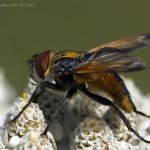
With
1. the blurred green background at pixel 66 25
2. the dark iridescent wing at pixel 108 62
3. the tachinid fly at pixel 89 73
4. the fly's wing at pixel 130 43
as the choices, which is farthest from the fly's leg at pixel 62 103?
the blurred green background at pixel 66 25

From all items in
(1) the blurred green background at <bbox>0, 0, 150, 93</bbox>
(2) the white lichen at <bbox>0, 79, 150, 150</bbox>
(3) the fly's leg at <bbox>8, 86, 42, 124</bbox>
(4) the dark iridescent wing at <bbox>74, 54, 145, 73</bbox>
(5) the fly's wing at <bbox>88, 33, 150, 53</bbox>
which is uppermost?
(4) the dark iridescent wing at <bbox>74, 54, 145, 73</bbox>

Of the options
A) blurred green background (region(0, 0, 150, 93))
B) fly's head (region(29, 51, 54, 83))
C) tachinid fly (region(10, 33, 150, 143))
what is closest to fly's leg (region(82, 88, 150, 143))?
tachinid fly (region(10, 33, 150, 143))

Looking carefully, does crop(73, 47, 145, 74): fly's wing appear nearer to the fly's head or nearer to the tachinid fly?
the tachinid fly

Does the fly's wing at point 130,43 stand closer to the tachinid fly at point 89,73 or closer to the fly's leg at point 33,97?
the tachinid fly at point 89,73

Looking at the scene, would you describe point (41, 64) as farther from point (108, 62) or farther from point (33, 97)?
point (108, 62)

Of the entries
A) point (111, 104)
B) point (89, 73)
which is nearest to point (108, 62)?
point (89, 73)
